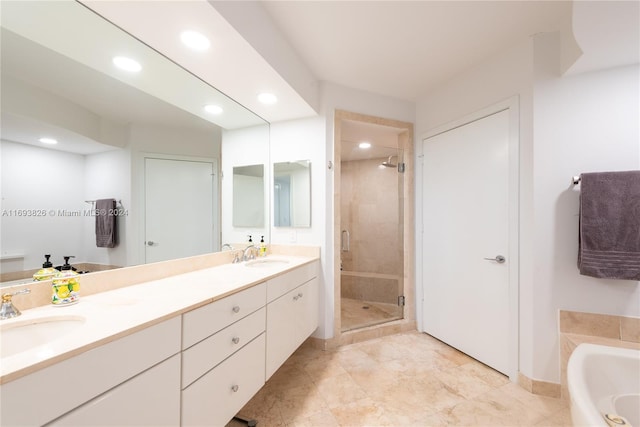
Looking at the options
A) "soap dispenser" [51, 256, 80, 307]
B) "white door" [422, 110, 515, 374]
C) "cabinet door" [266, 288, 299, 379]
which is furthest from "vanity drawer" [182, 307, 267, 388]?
"white door" [422, 110, 515, 374]

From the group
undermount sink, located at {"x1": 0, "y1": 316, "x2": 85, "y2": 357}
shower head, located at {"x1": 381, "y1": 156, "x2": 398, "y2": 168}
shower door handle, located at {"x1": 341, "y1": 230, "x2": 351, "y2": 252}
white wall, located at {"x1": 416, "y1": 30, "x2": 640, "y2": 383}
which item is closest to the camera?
undermount sink, located at {"x1": 0, "y1": 316, "x2": 85, "y2": 357}

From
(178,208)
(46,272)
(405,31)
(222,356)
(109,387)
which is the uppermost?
(405,31)

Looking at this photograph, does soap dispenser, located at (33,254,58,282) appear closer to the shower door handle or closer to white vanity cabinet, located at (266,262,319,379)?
white vanity cabinet, located at (266,262,319,379)

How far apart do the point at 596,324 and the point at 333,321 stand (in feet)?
6.00

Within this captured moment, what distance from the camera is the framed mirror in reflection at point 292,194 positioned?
238 centimetres

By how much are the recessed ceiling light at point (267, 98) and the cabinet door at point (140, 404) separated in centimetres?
177

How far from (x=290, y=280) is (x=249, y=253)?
0.57 meters

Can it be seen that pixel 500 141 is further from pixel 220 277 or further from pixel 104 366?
pixel 104 366

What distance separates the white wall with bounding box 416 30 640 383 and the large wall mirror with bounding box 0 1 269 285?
230 cm

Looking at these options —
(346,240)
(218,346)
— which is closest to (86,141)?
(218,346)

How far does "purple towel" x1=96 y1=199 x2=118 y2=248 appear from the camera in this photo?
4.12 feet

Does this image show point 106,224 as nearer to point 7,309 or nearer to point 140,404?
point 7,309

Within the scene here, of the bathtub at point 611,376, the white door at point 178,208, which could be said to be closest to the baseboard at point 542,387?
the bathtub at point 611,376

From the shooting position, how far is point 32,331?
89 cm
